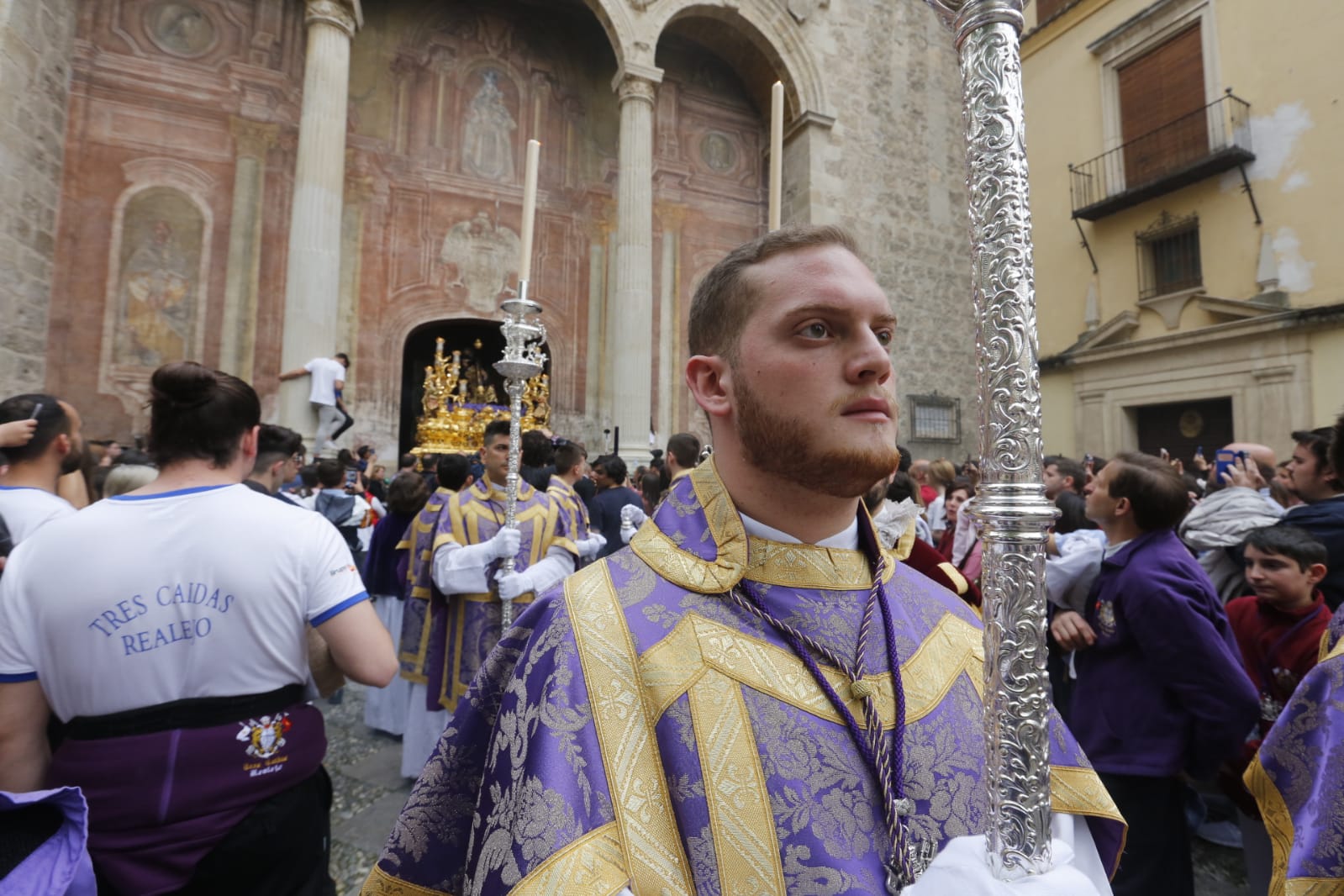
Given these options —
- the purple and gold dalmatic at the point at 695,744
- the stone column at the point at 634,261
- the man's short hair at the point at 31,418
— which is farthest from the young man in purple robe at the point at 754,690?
the stone column at the point at 634,261

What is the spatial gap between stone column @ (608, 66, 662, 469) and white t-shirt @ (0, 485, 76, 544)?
9.34 m

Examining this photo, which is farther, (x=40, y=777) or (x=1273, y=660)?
(x=1273, y=660)

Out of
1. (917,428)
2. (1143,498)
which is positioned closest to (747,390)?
(1143,498)

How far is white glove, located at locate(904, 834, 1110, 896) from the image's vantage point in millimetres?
703

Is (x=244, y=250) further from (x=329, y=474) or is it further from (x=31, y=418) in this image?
(x=31, y=418)

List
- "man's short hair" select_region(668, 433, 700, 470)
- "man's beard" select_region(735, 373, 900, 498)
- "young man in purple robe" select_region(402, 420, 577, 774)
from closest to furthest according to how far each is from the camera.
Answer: "man's beard" select_region(735, 373, 900, 498) → "young man in purple robe" select_region(402, 420, 577, 774) → "man's short hair" select_region(668, 433, 700, 470)

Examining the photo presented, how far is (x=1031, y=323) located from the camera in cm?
78

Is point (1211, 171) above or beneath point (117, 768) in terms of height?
above

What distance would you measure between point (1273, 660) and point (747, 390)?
2.70 meters

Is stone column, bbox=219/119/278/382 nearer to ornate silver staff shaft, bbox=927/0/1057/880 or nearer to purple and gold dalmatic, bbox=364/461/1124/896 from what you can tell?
purple and gold dalmatic, bbox=364/461/1124/896

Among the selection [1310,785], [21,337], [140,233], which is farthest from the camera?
[140,233]

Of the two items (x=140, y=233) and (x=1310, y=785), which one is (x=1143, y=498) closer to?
(x=1310, y=785)

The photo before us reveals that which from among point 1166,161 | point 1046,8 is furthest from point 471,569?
point 1046,8

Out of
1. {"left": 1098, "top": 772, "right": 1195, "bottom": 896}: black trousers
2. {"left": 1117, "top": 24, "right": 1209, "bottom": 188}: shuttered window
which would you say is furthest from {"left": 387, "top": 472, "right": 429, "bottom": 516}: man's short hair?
{"left": 1117, "top": 24, "right": 1209, "bottom": 188}: shuttered window
